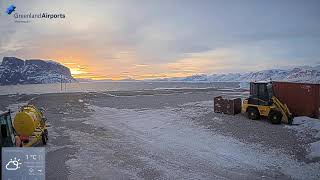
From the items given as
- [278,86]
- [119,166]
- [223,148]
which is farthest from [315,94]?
[119,166]

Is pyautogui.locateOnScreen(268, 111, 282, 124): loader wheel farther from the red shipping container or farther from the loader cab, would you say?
the red shipping container

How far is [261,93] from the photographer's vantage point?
18047 mm

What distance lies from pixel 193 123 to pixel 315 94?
7757mm

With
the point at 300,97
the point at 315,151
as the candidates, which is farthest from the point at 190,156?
the point at 300,97

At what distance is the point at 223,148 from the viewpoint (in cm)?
1200

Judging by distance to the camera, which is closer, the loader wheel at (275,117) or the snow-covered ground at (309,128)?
the snow-covered ground at (309,128)

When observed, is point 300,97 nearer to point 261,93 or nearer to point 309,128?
point 261,93

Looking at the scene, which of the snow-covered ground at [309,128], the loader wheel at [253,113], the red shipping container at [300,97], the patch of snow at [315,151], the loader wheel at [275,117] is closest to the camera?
the patch of snow at [315,151]

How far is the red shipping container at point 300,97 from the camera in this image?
17625 millimetres

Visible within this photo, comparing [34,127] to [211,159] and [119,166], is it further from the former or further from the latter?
[211,159]
